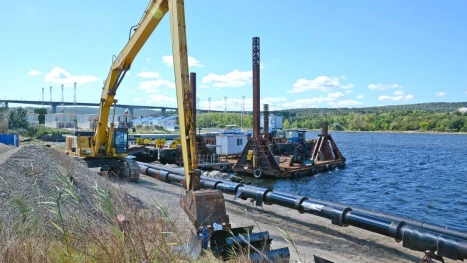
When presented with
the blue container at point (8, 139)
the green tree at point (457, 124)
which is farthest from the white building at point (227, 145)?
the green tree at point (457, 124)

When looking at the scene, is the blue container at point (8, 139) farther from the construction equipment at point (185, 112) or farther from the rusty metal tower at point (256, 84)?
the construction equipment at point (185, 112)

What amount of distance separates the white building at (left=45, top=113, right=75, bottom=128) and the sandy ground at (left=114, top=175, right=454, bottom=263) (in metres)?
94.4

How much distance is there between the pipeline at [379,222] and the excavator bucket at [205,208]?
4037mm

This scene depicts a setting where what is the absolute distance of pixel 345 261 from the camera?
9.43m

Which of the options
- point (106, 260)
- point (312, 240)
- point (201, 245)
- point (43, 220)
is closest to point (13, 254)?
point (106, 260)

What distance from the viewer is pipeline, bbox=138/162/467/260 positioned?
29.5ft

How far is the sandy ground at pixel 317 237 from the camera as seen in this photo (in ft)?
32.1

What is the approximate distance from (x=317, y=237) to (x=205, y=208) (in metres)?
3.96

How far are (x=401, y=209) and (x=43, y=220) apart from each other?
62.6 feet

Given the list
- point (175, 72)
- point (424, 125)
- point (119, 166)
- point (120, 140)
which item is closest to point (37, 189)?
point (175, 72)

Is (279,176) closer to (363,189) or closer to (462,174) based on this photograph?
(363,189)

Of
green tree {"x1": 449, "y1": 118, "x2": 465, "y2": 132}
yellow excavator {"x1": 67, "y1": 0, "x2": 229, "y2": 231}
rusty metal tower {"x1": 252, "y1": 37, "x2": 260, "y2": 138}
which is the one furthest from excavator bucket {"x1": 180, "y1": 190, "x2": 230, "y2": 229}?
green tree {"x1": 449, "y1": 118, "x2": 465, "y2": 132}

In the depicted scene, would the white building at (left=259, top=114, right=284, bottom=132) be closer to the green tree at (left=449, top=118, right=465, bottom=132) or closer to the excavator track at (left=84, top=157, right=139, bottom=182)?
the excavator track at (left=84, top=157, right=139, bottom=182)

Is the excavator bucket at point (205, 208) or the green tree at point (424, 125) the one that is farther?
the green tree at point (424, 125)
